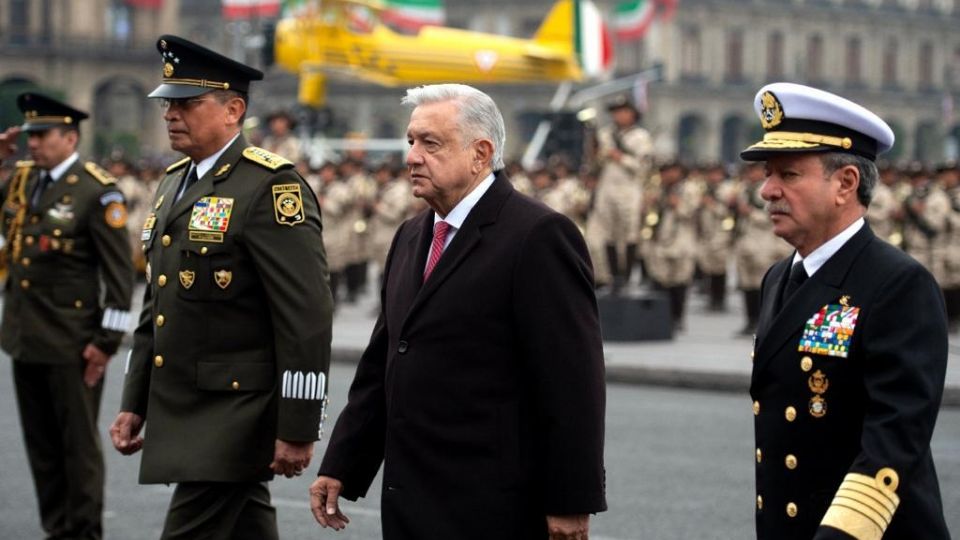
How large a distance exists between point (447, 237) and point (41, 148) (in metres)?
3.55

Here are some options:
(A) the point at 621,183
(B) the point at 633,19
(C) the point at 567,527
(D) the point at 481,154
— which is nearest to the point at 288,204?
(D) the point at 481,154

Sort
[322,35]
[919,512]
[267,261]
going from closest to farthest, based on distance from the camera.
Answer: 1. [919,512]
2. [267,261]
3. [322,35]

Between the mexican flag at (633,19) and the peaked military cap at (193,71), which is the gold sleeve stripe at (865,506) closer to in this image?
the peaked military cap at (193,71)

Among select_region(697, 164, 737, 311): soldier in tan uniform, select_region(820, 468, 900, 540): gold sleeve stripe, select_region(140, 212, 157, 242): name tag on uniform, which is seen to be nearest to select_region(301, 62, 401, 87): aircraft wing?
select_region(697, 164, 737, 311): soldier in tan uniform

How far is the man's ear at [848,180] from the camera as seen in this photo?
4.18m

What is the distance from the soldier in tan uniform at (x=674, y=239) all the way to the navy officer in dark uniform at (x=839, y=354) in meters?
14.8

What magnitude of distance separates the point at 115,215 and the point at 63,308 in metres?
0.46

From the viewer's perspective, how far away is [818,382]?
4090 millimetres

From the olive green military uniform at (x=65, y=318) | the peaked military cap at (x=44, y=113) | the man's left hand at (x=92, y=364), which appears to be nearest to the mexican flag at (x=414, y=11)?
the peaked military cap at (x=44, y=113)

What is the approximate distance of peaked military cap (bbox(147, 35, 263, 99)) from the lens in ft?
18.2

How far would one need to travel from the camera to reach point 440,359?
14.9 feet

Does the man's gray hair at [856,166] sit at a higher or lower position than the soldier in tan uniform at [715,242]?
higher

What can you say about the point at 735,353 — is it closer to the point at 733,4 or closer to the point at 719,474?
the point at 719,474

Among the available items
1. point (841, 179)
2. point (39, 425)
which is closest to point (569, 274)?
point (841, 179)
